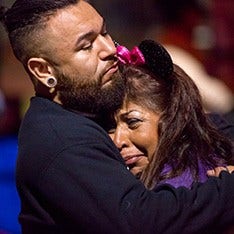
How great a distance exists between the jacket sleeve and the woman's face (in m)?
0.38

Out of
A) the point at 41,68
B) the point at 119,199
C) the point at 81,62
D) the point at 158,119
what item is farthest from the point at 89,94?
the point at 119,199

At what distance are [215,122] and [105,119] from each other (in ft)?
2.07

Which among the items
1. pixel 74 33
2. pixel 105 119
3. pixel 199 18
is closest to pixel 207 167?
pixel 105 119

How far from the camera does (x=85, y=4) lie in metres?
4.58

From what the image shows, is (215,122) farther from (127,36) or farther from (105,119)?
(127,36)

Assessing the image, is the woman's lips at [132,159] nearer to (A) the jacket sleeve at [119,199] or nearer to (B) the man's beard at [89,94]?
(B) the man's beard at [89,94]

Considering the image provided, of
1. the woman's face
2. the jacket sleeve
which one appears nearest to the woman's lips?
the woman's face

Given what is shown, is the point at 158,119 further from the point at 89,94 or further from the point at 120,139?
the point at 89,94

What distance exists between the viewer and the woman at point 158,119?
456cm

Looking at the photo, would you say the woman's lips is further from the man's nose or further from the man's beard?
the man's nose

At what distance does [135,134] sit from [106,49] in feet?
1.34

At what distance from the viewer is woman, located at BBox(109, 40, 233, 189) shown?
4562mm

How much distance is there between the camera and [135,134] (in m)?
4.63

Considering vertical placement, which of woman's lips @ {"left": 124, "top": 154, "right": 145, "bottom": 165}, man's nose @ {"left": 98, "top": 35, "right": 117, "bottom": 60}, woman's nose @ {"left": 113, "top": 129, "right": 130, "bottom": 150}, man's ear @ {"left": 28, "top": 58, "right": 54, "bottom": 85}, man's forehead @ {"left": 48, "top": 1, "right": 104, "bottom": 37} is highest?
man's forehead @ {"left": 48, "top": 1, "right": 104, "bottom": 37}
